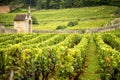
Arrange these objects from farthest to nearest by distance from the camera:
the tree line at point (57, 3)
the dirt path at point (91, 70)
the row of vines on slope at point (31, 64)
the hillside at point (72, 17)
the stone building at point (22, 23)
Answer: the tree line at point (57, 3) → the hillside at point (72, 17) → the stone building at point (22, 23) → the dirt path at point (91, 70) → the row of vines on slope at point (31, 64)

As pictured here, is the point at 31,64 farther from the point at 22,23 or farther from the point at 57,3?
the point at 57,3

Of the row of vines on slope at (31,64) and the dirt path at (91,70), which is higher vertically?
the row of vines on slope at (31,64)

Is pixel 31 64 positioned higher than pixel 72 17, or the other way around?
pixel 31 64

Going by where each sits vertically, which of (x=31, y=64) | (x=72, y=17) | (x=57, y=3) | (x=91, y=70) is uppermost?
(x=31, y=64)

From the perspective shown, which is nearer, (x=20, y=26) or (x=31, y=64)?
(x=31, y=64)

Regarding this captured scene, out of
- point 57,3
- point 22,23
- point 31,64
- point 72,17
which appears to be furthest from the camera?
point 57,3

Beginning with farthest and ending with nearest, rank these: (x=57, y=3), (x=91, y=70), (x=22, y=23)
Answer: (x=57, y=3) → (x=22, y=23) → (x=91, y=70)

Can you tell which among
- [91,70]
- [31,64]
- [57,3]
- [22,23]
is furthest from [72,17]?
[31,64]

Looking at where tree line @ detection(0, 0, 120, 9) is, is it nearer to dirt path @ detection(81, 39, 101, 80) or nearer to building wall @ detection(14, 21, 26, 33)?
building wall @ detection(14, 21, 26, 33)

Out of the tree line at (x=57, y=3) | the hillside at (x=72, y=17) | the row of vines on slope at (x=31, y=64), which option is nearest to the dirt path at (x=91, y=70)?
the row of vines on slope at (x=31, y=64)

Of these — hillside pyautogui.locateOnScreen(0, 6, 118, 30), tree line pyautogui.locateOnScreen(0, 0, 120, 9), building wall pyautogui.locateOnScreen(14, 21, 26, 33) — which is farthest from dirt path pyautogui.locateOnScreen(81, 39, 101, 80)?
tree line pyautogui.locateOnScreen(0, 0, 120, 9)

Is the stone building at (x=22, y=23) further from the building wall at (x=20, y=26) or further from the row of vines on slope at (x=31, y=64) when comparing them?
the row of vines on slope at (x=31, y=64)

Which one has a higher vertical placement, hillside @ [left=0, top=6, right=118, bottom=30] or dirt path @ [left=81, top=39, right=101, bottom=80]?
dirt path @ [left=81, top=39, right=101, bottom=80]

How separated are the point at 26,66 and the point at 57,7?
10953 centimetres
